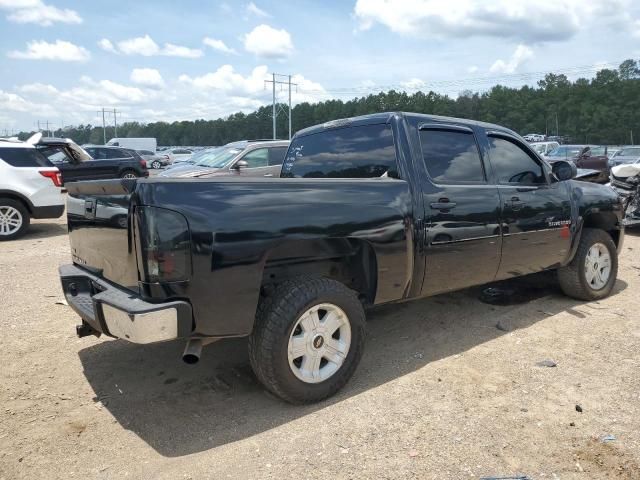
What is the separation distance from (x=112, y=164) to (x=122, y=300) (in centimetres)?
1541

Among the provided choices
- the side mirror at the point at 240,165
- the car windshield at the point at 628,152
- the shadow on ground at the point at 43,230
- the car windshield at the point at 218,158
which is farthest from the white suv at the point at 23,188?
the car windshield at the point at 628,152

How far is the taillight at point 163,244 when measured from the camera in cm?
267

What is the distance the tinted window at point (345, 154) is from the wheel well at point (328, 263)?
0.71 m

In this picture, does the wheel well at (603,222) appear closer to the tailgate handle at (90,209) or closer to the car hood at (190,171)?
the tailgate handle at (90,209)

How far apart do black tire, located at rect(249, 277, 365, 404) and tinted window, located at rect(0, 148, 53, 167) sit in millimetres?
8259

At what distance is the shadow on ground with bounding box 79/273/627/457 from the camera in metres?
3.12

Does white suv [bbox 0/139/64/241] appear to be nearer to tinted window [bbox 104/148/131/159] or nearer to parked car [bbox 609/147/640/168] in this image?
tinted window [bbox 104/148/131/159]

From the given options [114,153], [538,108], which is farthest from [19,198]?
[538,108]

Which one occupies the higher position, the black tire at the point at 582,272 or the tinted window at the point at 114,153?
the tinted window at the point at 114,153

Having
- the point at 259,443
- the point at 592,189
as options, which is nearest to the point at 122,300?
the point at 259,443

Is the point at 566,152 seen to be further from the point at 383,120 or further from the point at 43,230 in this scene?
the point at 383,120

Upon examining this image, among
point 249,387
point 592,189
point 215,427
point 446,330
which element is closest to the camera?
point 215,427

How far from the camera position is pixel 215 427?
3098mm

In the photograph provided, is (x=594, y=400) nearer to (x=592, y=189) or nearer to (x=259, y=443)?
(x=259, y=443)
